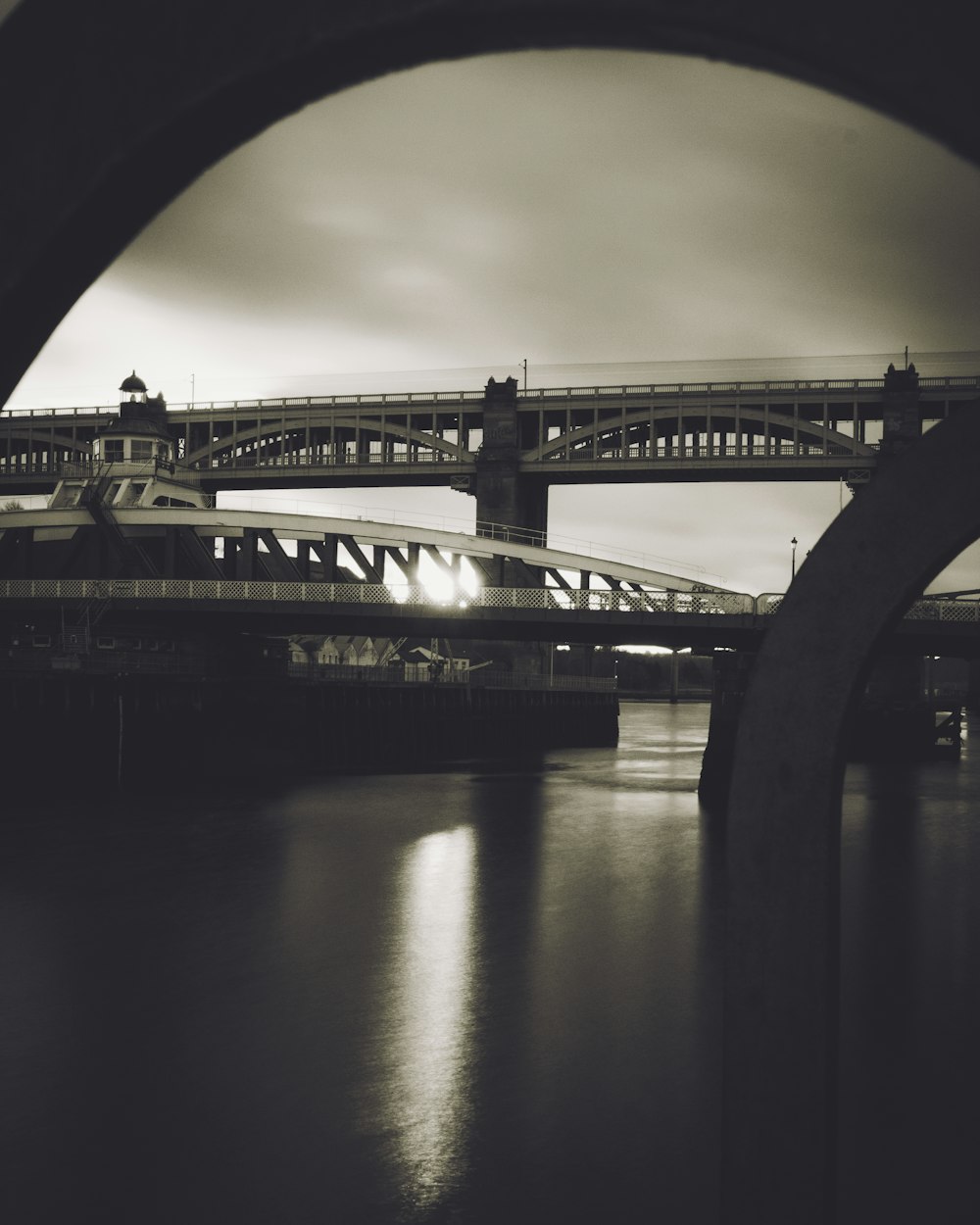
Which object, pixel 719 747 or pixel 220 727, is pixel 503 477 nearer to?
pixel 220 727

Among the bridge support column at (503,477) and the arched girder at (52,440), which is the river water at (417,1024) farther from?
the arched girder at (52,440)

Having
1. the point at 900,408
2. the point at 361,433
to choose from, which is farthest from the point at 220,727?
the point at 900,408

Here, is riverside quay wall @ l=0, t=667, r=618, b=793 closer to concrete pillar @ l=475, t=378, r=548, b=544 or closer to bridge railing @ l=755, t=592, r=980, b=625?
concrete pillar @ l=475, t=378, r=548, b=544

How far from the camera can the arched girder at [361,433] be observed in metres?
54.1

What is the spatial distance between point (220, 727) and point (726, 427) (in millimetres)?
28033

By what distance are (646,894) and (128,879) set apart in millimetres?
9208

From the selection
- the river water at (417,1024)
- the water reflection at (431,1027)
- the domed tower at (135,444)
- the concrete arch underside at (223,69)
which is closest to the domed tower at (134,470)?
the domed tower at (135,444)

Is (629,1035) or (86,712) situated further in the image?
(86,712)

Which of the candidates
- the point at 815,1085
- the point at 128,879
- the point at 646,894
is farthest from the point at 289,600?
the point at 815,1085

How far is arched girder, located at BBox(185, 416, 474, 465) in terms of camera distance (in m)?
54.1

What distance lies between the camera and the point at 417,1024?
13.0m

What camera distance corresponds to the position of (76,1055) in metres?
11.6

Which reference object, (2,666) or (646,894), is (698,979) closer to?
(646,894)

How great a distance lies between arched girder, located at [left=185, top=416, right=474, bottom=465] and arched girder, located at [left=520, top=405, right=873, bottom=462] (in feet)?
12.4
